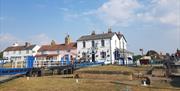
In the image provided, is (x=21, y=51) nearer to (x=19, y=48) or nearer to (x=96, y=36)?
(x=19, y=48)

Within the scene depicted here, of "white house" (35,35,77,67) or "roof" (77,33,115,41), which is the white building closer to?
"roof" (77,33,115,41)

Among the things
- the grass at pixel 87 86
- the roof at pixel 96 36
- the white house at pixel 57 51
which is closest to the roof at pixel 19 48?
the white house at pixel 57 51

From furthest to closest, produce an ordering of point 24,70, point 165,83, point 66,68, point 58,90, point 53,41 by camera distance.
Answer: point 53,41, point 66,68, point 24,70, point 165,83, point 58,90

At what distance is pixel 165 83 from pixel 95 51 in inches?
1594

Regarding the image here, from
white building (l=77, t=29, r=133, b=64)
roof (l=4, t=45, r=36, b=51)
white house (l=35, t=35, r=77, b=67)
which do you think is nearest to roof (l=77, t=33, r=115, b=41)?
white building (l=77, t=29, r=133, b=64)

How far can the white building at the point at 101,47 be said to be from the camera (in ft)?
207

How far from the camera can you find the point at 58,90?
746 inches

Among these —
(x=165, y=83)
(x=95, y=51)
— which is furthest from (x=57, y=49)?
(x=165, y=83)

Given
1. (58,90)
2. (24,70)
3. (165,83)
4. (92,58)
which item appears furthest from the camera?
(92,58)

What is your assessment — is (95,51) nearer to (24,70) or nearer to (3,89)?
(24,70)

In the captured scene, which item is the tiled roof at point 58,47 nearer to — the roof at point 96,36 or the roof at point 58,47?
the roof at point 58,47

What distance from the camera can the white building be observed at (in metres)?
63.2

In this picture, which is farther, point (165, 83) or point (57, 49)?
point (57, 49)

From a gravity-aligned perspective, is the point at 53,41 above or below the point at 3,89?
above
